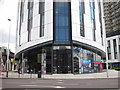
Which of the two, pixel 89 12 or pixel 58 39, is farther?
pixel 89 12

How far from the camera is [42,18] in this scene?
127ft

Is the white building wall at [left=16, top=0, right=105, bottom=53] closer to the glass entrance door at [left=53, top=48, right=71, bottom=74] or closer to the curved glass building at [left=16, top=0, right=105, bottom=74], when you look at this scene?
the curved glass building at [left=16, top=0, right=105, bottom=74]

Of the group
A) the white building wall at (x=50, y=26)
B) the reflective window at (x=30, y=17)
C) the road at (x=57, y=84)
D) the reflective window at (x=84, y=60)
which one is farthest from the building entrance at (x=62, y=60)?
the road at (x=57, y=84)

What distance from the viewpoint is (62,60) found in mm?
36406

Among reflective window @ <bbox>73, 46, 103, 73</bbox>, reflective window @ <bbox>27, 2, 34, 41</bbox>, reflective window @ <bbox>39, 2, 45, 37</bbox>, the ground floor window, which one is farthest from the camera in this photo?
Result: reflective window @ <bbox>27, 2, 34, 41</bbox>

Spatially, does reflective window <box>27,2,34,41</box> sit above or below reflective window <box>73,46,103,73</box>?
above

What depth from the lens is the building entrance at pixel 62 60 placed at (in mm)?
35781

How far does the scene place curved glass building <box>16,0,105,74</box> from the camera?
119 feet

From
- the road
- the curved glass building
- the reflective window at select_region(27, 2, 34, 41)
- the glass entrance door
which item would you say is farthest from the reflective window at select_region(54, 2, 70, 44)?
the road

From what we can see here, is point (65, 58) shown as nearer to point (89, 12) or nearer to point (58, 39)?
point (58, 39)

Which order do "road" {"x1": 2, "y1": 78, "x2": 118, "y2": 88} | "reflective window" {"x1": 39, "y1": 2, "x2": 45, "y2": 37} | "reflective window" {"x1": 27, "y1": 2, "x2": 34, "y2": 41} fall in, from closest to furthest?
"road" {"x1": 2, "y1": 78, "x2": 118, "y2": 88} → "reflective window" {"x1": 39, "y1": 2, "x2": 45, "y2": 37} → "reflective window" {"x1": 27, "y1": 2, "x2": 34, "y2": 41}

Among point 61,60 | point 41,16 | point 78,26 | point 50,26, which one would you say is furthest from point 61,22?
point 61,60

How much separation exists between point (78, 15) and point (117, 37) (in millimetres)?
47952

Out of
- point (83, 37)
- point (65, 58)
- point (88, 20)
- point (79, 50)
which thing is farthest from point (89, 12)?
point (65, 58)
